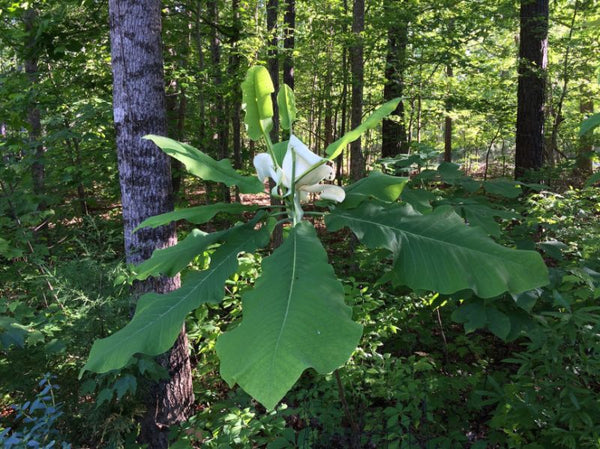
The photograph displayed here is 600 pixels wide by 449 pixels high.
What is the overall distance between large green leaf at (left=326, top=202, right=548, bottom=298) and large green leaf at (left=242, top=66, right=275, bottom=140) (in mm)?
397

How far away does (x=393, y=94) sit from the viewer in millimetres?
6484

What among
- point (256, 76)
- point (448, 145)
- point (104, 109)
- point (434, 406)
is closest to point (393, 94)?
point (104, 109)

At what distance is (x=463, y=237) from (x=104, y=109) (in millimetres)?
4206

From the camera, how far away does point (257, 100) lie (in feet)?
4.15

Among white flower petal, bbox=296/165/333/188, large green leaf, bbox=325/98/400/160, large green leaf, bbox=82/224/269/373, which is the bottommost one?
large green leaf, bbox=82/224/269/373

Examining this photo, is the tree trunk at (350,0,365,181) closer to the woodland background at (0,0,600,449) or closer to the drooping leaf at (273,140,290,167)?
the woodland background at (0,0,600,449)

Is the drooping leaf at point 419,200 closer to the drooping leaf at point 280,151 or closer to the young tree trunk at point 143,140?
the drooping leaf at point 280,151

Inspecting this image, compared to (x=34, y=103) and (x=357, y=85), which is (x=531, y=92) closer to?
(x=357, y=85)

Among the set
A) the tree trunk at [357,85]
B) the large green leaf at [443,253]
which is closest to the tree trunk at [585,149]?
the tree trunk at [357,85]

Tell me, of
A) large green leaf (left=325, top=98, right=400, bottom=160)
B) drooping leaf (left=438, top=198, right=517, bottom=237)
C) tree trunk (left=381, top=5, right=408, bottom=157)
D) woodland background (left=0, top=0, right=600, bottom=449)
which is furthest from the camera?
tree trunk (left=381, top=5, right=408, bottom=157)

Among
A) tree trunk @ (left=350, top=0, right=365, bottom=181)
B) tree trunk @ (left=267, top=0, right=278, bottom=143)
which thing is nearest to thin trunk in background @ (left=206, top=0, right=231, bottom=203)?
tree trunk @ (left=267, top=0, right=278, bottom=143)

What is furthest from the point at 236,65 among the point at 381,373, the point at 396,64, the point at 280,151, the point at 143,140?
the point at 381,373

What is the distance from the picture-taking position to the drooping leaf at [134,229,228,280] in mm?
1229

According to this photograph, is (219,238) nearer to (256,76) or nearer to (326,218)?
(326,218)
